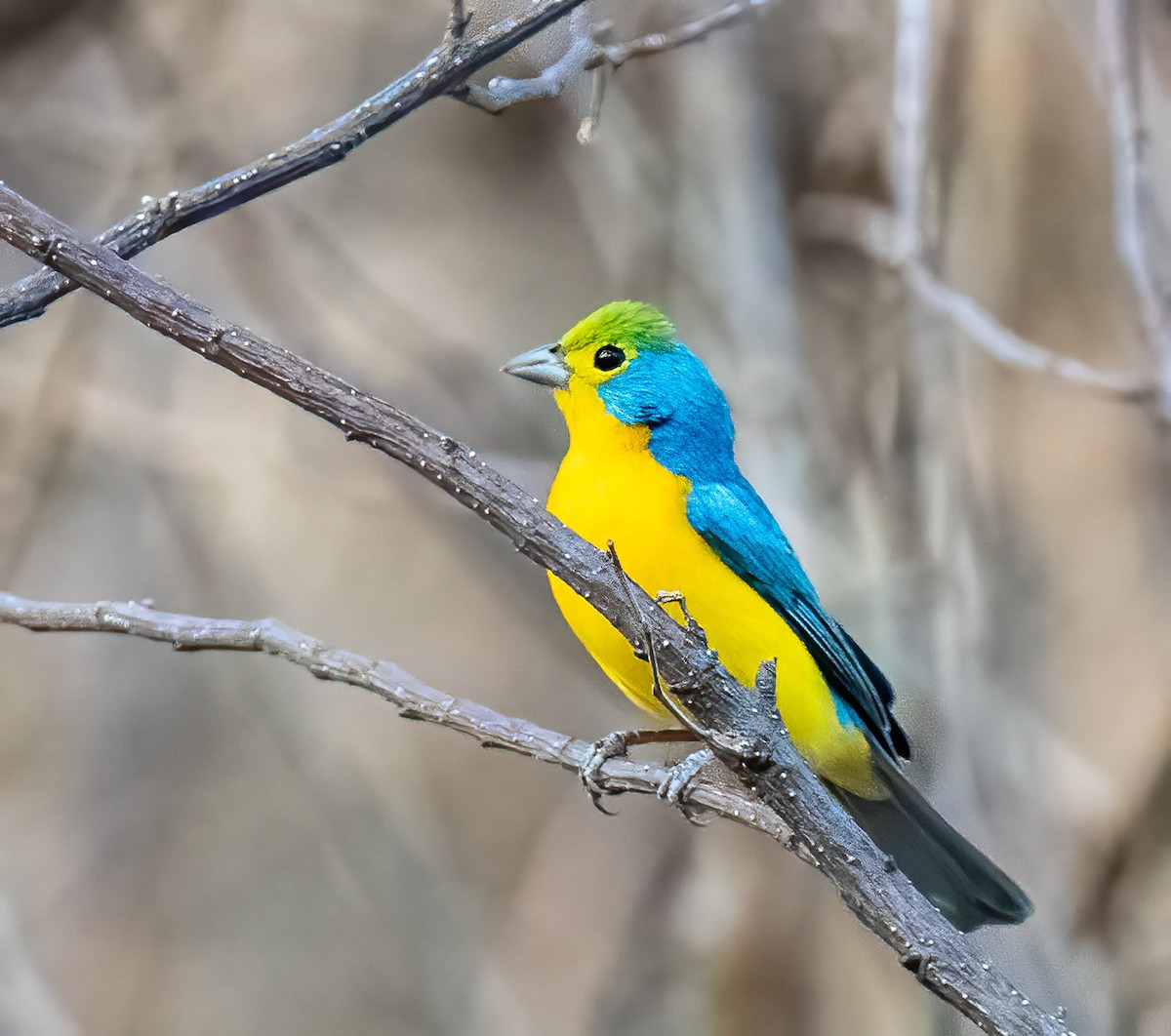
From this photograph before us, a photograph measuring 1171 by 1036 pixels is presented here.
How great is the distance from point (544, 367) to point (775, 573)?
1.57 feet

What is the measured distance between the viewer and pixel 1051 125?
10.2 feet

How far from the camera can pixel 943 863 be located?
5.40ft

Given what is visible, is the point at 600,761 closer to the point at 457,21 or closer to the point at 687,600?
the point at 687,600

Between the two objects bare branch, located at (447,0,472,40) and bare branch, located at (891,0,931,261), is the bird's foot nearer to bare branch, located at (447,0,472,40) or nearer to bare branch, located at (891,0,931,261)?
bare branch, located at (447,0,472,40)

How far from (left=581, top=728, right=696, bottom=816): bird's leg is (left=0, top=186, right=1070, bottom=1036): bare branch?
55 centimetres

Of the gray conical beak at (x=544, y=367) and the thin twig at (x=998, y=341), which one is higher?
the thin twig at (x=998, y=341)

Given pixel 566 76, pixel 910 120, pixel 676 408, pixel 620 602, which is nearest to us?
pixel 620 602

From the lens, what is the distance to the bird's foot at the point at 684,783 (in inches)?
69.4

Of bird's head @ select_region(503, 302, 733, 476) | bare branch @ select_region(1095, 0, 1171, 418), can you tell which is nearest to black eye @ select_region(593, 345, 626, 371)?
bird's head @ select_region(503, 302, 733, 476)

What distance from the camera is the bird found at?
175 centimetres

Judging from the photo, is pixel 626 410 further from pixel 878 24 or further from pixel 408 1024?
pixel 408 1024

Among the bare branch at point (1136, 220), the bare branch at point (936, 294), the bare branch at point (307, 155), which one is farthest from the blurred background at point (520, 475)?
the bare branch at point (307, 155)

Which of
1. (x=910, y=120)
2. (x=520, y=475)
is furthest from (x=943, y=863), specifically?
(x=910, y=120)

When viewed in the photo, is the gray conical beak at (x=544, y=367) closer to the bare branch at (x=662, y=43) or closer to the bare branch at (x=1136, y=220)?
the bare branch at (x=662, y=43)
